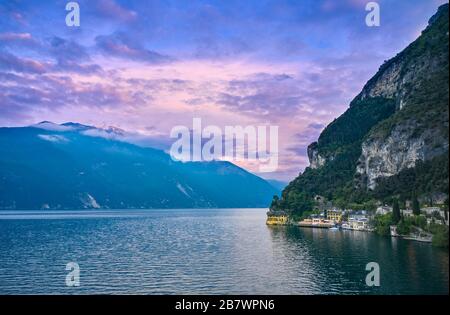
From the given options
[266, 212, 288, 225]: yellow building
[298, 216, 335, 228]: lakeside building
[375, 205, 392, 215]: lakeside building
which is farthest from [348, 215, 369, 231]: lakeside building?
[266, 212, 288, 225]: yellow building

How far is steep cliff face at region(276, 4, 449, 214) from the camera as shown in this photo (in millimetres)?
78875

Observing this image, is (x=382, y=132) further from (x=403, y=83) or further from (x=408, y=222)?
(x=408, y=222)

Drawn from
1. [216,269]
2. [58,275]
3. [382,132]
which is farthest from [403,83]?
[58,275]

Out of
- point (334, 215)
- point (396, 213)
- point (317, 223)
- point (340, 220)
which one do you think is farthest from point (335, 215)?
point (396, 213)

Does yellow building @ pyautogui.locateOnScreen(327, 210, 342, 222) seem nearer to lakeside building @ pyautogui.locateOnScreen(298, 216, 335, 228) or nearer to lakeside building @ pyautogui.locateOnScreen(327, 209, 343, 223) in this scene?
lakeside building @ pyautogui.locateOnScreen(327, 209, 343, 223)

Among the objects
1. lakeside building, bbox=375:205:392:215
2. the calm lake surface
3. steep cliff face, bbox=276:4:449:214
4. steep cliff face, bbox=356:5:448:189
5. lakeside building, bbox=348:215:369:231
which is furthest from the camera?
lakeside building, bbox=348:215:369:231

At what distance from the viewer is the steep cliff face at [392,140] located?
259 ft

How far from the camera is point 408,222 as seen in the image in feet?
222

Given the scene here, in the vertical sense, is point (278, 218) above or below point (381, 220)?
below

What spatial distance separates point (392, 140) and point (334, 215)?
23809 millimetres

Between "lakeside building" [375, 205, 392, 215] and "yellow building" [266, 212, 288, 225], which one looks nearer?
"lakeside building" [375, 205, 392, 215]

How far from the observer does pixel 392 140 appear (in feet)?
348

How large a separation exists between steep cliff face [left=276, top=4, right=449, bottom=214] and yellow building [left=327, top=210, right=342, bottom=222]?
11.5ft

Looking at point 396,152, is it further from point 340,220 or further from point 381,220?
point 381,220
